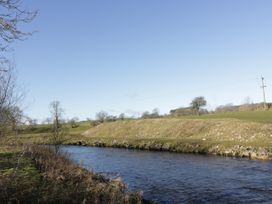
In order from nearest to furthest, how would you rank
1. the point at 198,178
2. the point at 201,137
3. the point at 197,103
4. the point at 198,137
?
the point at 198,178, the point at 201,137, the point at 198,137, the point at 197,103

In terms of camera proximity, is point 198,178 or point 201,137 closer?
point 198,178

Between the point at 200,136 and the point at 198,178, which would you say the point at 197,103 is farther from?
the point at 198,178

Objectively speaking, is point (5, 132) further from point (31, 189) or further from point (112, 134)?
point (112, 134)

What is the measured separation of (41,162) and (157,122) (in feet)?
188

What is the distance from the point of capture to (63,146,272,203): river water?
2203 cm

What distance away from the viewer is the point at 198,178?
28422mm

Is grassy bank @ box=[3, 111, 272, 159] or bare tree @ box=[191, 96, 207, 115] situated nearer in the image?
grassy bank @ box=[3, 111, 272, 159]

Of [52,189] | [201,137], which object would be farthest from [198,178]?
[201,137]

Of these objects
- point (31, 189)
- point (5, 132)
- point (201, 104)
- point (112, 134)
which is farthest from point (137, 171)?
point (201, 104)

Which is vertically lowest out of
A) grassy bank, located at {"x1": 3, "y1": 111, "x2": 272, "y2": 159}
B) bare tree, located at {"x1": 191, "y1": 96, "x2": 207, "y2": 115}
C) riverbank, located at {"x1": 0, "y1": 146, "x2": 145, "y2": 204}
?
riverbank, located at {"x1": 0, "y1": 146, "x2": 145, "y2": 204}

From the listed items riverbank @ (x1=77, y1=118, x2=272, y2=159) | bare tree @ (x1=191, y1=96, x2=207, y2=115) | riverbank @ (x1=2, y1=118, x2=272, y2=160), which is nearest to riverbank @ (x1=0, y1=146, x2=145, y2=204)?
riverbank @ (x1=2, y1=118, x2=272, y2=160)

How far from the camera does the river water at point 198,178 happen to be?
22031mm

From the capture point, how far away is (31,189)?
15.5 metres

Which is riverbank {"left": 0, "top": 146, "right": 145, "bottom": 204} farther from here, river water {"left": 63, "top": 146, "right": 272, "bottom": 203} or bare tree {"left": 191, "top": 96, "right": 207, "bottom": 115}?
bare tree {"left": 191, "top": 96, "right": 207, "bottom": 115}
